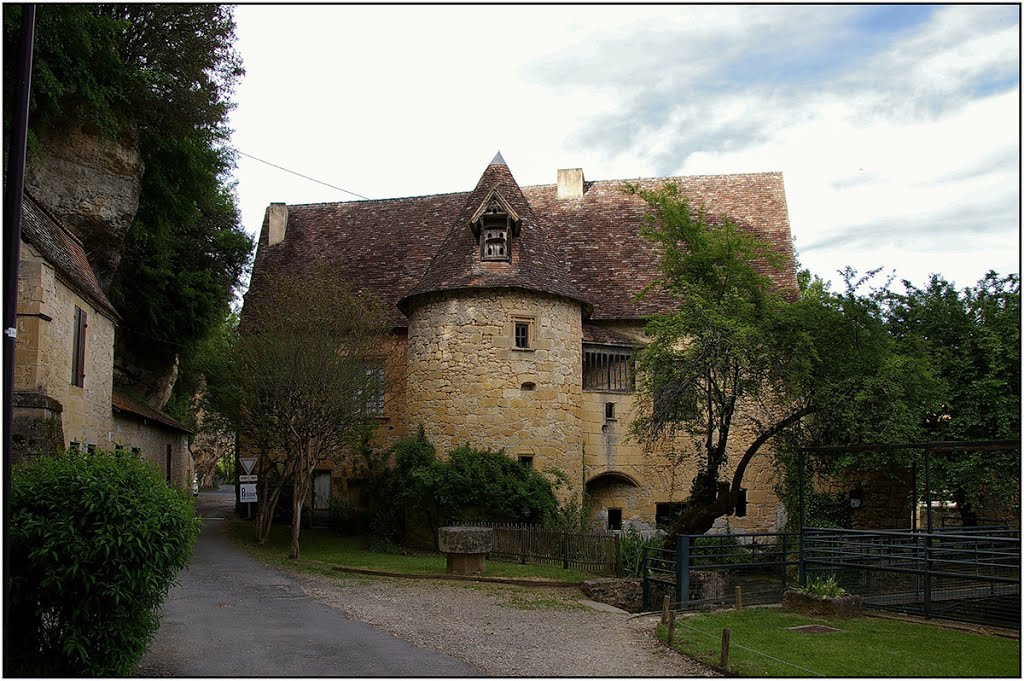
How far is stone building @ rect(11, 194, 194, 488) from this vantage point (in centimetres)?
1370

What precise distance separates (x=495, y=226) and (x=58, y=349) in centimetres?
1119

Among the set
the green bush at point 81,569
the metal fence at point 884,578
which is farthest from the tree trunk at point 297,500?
the green bush at point 81,569

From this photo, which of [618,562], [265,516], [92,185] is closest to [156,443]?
[265,516]

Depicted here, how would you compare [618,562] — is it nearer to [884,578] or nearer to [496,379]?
[884,578]

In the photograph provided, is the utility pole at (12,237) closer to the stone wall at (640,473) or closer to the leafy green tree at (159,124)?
the leafy green tree at (159,124)

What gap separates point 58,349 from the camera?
15695mm

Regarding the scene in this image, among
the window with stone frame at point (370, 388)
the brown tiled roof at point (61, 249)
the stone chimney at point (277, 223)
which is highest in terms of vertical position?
the stone chimney at point (277, 223)

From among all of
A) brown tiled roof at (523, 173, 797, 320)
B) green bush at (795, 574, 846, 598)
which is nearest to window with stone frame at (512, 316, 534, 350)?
brown tiled roof at (523, 173, 797, 320)

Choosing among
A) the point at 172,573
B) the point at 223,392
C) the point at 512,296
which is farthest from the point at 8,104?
the point at 172,573

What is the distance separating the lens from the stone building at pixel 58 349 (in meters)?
13.7

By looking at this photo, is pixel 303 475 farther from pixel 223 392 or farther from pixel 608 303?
pixel 608 303

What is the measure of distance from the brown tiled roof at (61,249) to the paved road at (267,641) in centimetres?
608

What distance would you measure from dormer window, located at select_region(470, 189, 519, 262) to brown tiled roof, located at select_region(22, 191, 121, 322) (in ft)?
30.0

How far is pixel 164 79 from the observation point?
74.9ft
